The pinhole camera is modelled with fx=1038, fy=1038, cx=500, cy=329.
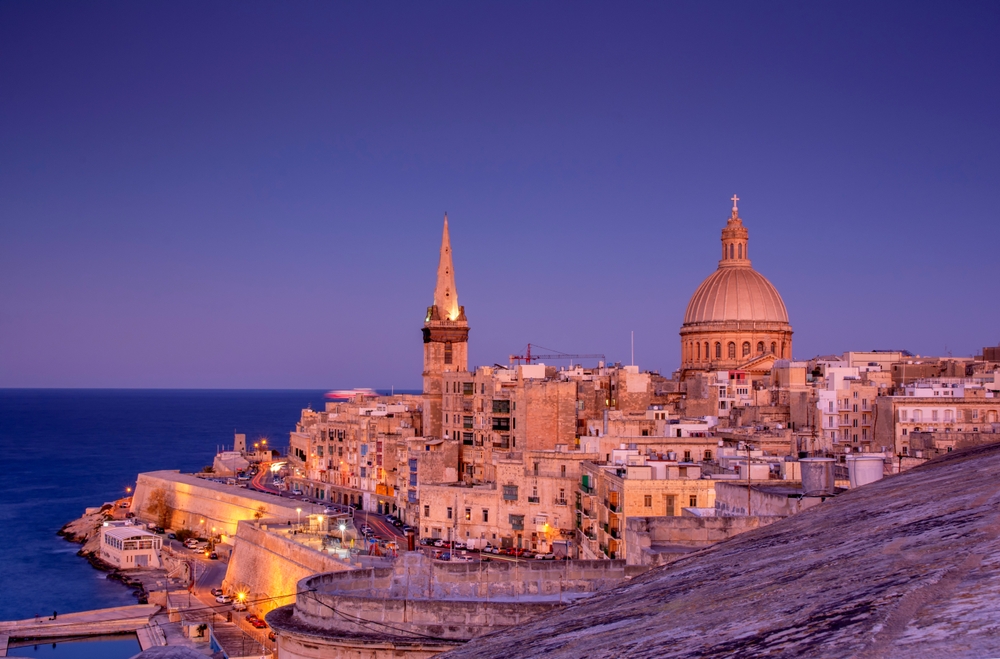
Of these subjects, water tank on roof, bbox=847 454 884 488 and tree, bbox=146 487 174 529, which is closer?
water tank on roof, bbox=847 454 884 488

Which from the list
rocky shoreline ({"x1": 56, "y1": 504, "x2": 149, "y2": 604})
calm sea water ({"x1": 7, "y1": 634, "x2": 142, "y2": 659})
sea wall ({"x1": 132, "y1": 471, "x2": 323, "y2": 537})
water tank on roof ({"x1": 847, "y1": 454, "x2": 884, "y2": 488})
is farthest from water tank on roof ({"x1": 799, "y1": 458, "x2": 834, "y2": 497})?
sea wall ({"x1": 132, "y1": 471, "x2": 323, "y2": 537})

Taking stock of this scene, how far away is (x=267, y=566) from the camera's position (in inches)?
1535

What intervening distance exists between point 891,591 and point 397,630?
8958 mm

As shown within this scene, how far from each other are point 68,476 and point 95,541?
142ft

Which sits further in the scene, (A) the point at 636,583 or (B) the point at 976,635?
(A) the point at 636,583

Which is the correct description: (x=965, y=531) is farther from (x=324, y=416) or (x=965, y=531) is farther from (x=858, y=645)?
(x=324, y=416)

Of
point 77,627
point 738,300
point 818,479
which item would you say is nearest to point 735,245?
point 738,300

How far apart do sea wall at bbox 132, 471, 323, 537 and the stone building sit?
2859cm

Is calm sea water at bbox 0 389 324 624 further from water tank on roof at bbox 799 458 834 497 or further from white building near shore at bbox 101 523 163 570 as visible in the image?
water tank on roof at bbox 799 458 834 497

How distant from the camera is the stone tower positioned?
6094 cm

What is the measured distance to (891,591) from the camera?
3.12 m

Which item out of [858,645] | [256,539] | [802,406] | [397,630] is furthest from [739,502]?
[802,406]

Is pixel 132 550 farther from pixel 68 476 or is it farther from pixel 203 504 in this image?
pixel 68 476

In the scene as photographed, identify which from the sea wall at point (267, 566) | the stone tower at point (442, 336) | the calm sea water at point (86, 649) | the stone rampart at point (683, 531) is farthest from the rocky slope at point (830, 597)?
the stone tower at point (442, 336)
